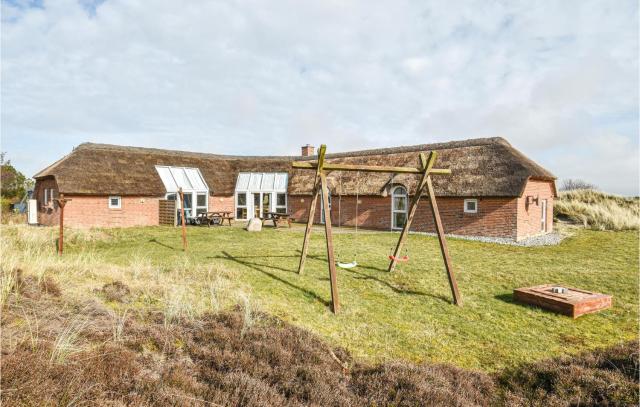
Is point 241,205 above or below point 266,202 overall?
below

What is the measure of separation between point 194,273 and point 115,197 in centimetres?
1502

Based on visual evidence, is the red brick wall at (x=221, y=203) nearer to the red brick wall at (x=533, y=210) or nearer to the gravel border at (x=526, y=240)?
the gravel border at (x=526, y=240)

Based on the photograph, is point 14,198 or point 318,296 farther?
point 14,198

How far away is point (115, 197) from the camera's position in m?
20.9

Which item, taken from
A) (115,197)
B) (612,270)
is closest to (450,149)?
(612,270)

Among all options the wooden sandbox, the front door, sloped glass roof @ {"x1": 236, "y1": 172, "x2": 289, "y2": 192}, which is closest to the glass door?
sloped glass roof @ {"x1": 236, "y1": 172, "x2": 289, "y2": 192}

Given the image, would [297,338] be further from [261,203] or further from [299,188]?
[261,203]

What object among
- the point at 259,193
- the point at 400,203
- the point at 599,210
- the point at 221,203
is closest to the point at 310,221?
the point at 400,203

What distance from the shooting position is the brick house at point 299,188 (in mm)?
17609

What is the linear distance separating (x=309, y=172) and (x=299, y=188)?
53.3 inches

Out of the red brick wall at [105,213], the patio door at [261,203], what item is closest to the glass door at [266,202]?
the patio door at [261,203]

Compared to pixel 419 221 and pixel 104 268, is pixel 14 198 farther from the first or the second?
pixel 419 221

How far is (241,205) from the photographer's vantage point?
2673 cm

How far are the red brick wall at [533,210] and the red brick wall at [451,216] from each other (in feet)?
2.10
